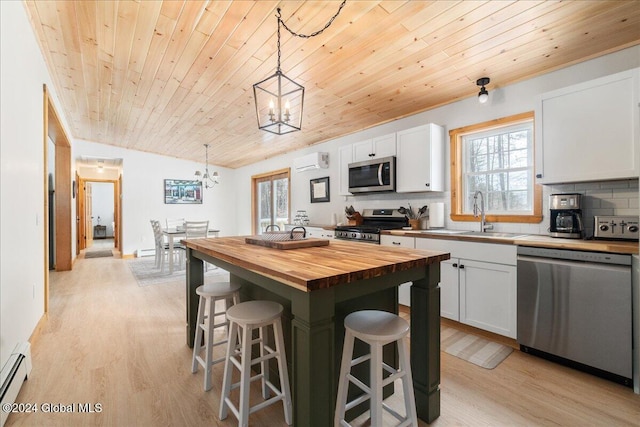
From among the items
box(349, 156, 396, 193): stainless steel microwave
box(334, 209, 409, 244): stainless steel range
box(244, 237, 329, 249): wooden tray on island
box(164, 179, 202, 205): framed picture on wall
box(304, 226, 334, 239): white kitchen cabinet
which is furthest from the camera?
box(164, 179, 202, 205): framed picture on wall

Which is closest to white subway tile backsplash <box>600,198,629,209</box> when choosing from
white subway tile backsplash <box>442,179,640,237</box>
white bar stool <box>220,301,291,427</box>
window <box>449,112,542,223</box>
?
white subway tile backsplash <box>442,179,640,237</box>

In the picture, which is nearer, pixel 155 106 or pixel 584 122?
pixel 584 122

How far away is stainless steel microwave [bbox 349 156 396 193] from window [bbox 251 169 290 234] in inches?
96.4

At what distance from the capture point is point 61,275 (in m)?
4.98

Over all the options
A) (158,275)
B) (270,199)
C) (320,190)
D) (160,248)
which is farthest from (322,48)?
(270,199)

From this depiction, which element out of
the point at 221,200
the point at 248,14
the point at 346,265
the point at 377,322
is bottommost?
the point at 377,322

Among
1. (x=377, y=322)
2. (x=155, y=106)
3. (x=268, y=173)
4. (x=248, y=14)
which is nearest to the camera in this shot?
(x=377, y=322)

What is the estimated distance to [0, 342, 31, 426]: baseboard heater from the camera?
1.57m

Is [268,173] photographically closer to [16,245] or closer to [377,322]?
[16,245]

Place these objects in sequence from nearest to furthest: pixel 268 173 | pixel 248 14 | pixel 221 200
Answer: pixel 248 14 < pixel 268 173 < pixel 221 200

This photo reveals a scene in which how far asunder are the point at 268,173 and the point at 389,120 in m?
3.66

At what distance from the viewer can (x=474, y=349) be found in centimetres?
240

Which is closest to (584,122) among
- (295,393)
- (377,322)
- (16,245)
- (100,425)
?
(377,322)

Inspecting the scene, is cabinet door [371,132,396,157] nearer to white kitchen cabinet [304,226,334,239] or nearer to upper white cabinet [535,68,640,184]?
white kitchen cabinet [304,226,334,239]
